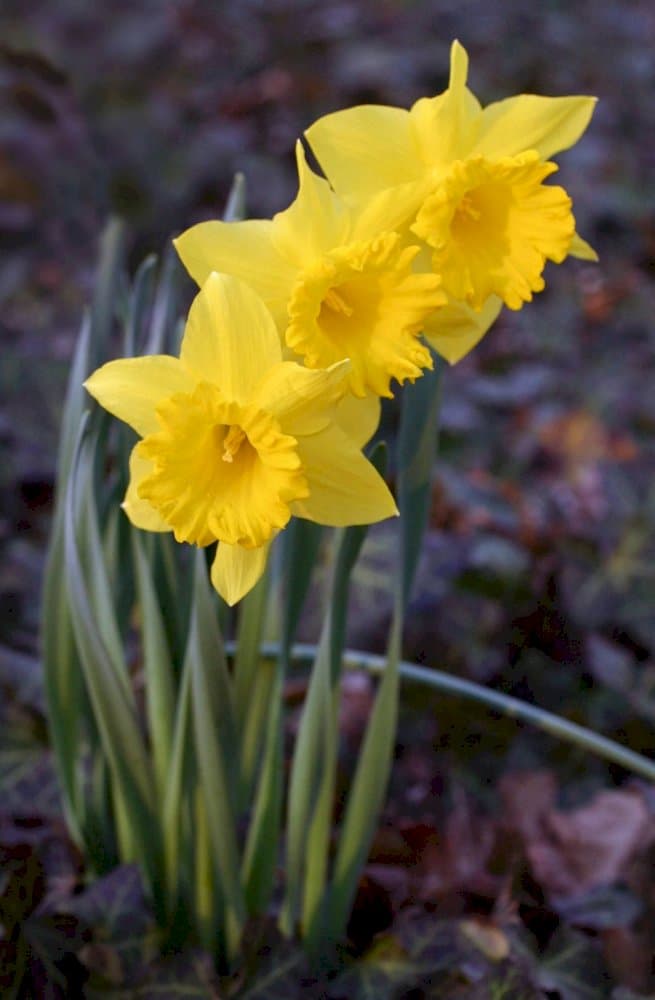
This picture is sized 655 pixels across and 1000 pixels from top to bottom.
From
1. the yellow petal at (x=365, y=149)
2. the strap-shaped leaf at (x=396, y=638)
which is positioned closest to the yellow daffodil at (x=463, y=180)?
the yellow petal at (x=365, y=149)

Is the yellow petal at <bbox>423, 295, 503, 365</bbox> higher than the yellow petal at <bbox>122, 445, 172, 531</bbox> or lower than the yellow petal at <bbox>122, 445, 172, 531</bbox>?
higher

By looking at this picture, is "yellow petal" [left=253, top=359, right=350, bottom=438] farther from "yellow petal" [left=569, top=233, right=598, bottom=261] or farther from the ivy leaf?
the ivy leaf

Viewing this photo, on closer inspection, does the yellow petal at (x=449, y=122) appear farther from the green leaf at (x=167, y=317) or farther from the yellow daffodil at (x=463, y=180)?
the green leaf at (x=167, y=317)

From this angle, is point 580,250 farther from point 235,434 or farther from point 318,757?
point 318,757

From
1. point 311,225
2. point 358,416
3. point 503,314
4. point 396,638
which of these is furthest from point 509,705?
point 503,314

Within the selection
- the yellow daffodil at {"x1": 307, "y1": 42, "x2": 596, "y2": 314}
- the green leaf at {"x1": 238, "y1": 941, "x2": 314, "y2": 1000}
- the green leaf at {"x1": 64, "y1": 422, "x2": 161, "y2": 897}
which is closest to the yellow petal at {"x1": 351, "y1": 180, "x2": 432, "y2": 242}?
the yellow daffodil at {"x1": 307, "y1": 42, "x2": 596, "y2": 314}

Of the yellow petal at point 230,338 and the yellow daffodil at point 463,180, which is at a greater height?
the yellow daffodil at point 463,180
